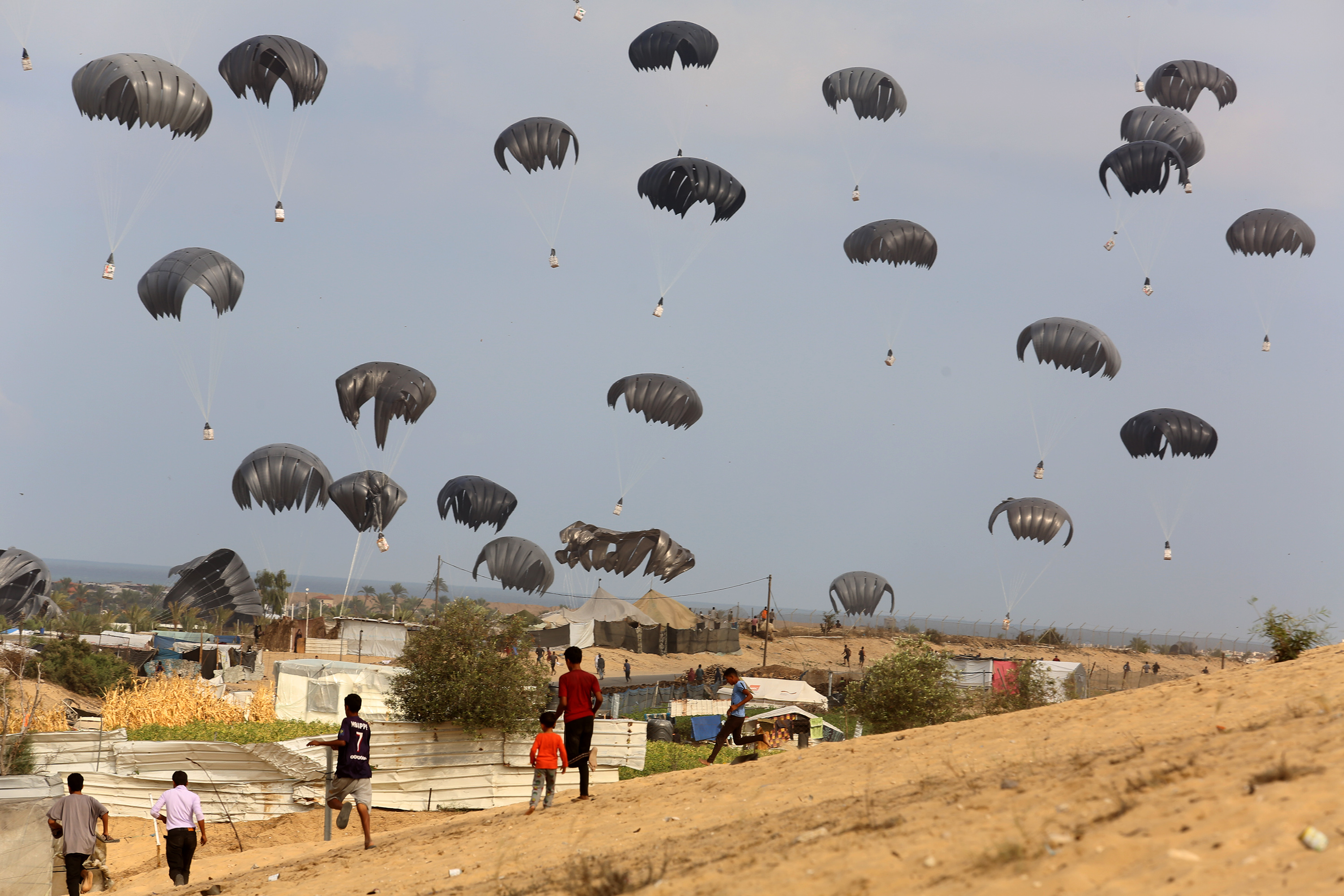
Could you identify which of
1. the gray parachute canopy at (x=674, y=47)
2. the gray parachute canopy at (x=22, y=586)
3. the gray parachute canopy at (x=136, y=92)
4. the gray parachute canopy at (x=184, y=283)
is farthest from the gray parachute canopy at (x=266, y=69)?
the gray parachute canopy at (x=22, y=586)

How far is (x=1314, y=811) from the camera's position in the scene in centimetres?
544

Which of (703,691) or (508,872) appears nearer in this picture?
(508,872)

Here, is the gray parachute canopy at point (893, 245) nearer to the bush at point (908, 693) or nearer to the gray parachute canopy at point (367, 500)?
the bush at point (908, 693)

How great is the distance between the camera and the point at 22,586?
64.9 m

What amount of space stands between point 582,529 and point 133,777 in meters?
50.3

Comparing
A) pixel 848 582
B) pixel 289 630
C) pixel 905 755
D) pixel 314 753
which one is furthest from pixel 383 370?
pixel 848 582

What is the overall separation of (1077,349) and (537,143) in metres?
23.8

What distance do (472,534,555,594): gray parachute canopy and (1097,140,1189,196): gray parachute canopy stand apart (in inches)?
1794

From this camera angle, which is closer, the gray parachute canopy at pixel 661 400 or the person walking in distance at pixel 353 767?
the person walking in distance at pixel 353 767

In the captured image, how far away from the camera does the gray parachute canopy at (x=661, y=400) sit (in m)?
48.0

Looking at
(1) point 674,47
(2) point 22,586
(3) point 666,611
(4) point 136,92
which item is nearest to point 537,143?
(1) point 674,47

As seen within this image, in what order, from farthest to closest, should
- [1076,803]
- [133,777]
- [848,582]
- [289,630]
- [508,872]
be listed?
[848,582] → [289,630] → [133,777] → [508,872] → [1076,803]

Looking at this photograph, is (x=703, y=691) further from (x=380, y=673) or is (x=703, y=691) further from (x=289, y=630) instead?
(x=289, y=630)

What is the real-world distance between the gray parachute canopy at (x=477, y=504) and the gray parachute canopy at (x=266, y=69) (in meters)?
34.4
